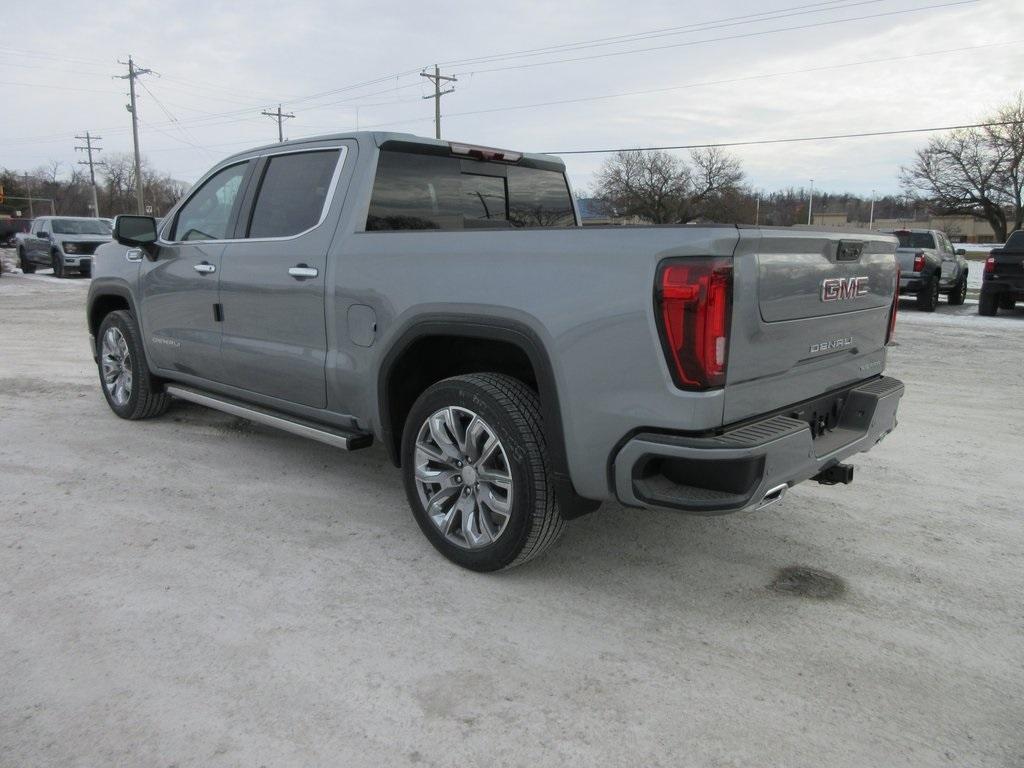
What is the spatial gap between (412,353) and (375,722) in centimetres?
167

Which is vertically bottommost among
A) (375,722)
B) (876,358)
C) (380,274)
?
(375,722)

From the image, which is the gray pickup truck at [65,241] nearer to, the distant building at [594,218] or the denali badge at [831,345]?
the distant building at [594,218]

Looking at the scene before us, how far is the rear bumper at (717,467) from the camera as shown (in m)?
2.58

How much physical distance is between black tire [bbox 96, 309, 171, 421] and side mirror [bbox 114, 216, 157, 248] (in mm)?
725

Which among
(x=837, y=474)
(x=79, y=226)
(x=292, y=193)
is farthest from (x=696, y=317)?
(x=79, y=226)

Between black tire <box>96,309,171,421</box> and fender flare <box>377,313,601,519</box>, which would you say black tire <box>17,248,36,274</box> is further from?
fender flare <box>377,313,601,519</box>

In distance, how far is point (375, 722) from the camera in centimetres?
238

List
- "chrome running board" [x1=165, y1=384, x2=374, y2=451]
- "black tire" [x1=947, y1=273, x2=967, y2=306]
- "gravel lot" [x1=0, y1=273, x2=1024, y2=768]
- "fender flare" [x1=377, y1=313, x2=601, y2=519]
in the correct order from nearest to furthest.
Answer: "gravel lot" [x1=0, y1=273, x2=1024, y2=768]
"fender flare" [x1=377, y1=313, x2=601, y2=519]
"chrome running board" [x1=165, y1=384, x2=374, y2=451]
"black tire" [x1=947, y1=273, x2=967, y2=306]

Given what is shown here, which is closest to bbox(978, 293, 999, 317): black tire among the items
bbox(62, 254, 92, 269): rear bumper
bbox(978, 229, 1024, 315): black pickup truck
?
bbox(978, 229, 1024, 315): black pickup truck

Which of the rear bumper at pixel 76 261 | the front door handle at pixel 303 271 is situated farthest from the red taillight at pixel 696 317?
the rear bumper at pixel 76 261

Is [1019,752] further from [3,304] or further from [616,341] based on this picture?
[3,304]

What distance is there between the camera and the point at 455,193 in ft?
14.0

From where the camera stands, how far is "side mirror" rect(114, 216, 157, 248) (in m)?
5.03

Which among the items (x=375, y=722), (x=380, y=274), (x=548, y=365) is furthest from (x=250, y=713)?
(x=380, y=274)
